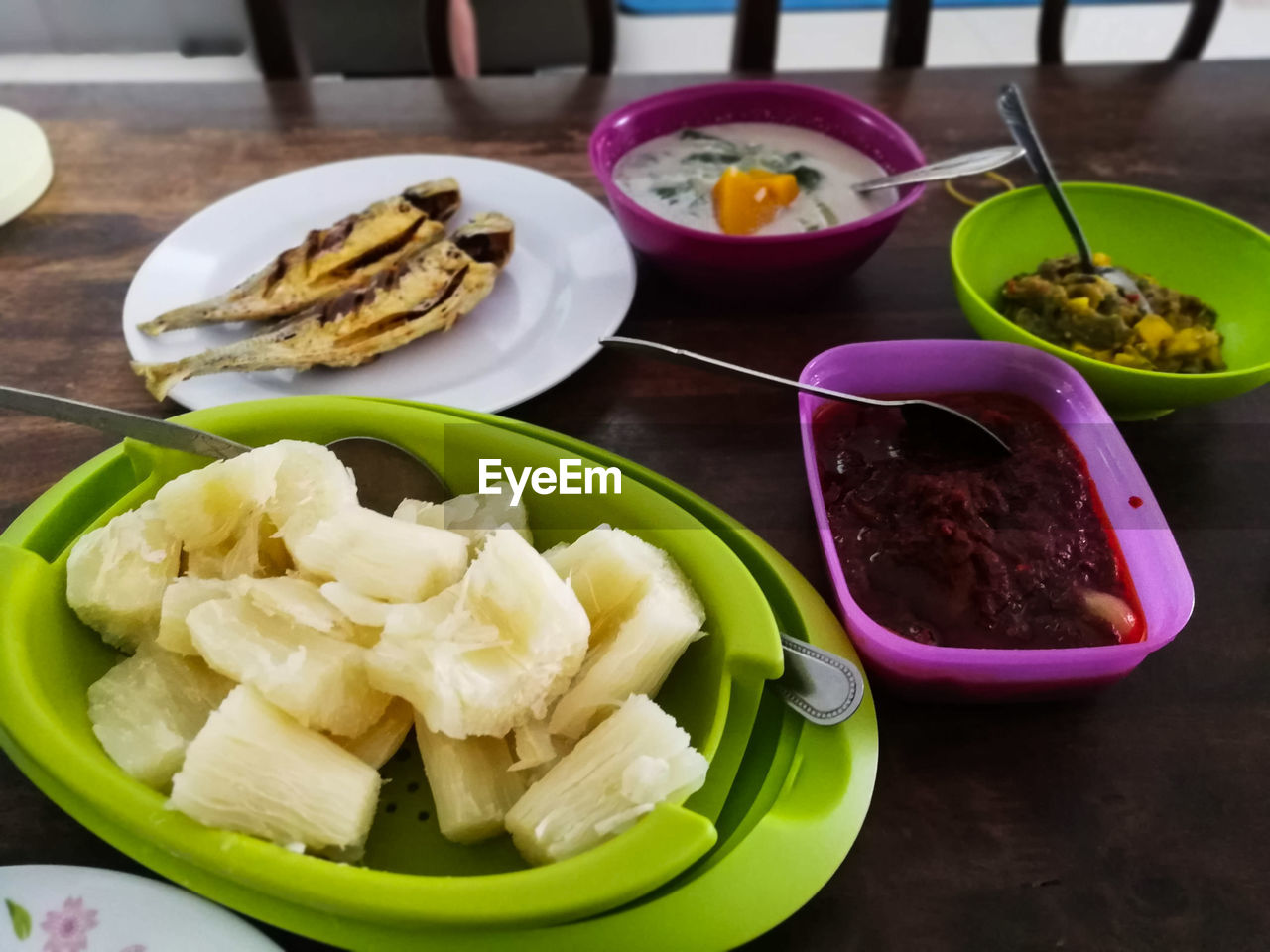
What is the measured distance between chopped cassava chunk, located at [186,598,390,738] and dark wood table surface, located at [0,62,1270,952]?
0.17 m

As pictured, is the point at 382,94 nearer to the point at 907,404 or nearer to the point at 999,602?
the point at 907,404

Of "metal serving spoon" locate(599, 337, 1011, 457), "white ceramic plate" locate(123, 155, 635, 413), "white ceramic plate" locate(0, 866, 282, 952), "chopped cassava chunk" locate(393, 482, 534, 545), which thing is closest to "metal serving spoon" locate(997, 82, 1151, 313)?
"metal serving spoon" locate(599, 337, 1011, 457)

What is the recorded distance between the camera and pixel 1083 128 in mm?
1583

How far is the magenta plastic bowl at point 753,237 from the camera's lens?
106cm

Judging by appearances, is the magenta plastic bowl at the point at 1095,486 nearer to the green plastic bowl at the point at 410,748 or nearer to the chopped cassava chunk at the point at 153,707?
the green plastic bowl at the point at 410,748

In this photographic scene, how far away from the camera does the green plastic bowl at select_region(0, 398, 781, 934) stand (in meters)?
0.56

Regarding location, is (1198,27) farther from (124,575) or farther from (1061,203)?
(124,575)

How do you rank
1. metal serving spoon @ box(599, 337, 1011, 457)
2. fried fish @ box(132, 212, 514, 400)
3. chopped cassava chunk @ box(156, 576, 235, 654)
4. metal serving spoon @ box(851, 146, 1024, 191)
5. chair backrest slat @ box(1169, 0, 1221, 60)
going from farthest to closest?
chair backrest slat @ box(1169, 0, 1221, 60), metal serving spoon @ box(851, 146, 1024, 191), fried fish @ box(132, 212, 514, 400), metal serving spoon @ box(599, 337, 1011, 457), chopped cassava chunk @ box(156, 576, 235, 654)

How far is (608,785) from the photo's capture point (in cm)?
61

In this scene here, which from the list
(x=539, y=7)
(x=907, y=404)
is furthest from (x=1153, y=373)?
(x=539, y=7)

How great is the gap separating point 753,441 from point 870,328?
279 mm

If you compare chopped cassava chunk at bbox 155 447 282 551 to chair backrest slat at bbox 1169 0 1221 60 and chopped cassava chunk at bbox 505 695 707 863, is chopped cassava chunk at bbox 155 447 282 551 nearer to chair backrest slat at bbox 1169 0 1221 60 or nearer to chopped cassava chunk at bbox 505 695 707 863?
chopped cassava chunk at bbox 505 695 707 863

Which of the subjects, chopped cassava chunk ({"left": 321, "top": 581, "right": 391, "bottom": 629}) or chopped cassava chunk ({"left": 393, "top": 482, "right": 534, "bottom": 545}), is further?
→ chopped cassava chunk ({"left": 393, "top": 482, "right": 534, "bottom": 545})

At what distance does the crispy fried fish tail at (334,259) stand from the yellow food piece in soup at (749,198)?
0.42 meters
